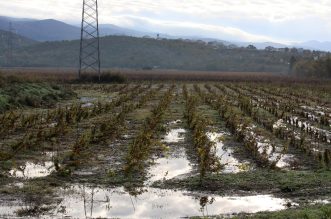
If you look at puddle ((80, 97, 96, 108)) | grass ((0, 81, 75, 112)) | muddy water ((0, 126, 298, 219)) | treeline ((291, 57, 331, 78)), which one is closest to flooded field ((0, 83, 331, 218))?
muddy water ((0, 126, 298, 219))

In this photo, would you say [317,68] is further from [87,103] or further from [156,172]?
[156,172]

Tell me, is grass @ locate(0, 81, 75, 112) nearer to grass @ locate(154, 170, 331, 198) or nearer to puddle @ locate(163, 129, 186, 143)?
puddle @ locate(163, 129, 186, 143)

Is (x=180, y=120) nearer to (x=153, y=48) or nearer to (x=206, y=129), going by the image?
(x=206, y=129)

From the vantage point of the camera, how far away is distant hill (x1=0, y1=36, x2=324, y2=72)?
138 m

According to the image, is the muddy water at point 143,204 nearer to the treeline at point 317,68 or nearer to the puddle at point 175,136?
the puddle at point 175,136

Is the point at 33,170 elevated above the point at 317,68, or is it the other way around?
the point at 317,68

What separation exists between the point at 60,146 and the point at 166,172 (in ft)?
12.4

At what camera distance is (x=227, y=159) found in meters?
12.1

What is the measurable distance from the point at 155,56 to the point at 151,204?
14490 centimetres

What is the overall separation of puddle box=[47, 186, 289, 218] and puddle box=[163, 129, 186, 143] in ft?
17.4

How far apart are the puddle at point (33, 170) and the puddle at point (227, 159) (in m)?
3.93

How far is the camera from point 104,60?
472ft

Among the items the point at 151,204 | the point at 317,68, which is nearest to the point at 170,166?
the point at 151,204

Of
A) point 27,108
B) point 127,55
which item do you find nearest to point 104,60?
point 127,55
